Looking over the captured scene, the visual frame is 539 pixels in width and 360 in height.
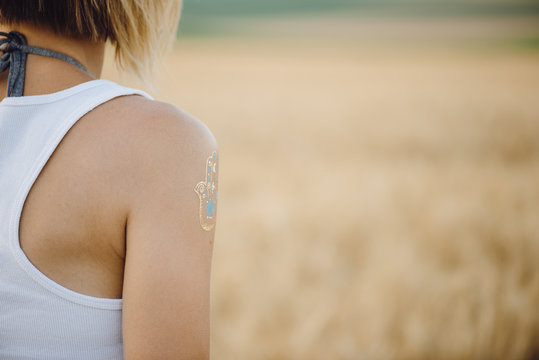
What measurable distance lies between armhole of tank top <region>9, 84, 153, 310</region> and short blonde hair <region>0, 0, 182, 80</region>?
0.17 m

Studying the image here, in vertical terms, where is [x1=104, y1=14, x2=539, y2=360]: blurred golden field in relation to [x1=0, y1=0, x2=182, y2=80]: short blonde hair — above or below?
below

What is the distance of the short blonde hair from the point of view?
0.80 meters

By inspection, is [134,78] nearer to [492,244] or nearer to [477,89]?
[492,244]

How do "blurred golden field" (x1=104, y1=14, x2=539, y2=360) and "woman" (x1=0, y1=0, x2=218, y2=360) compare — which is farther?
"blurred golden field" (x1=104, y1=14, x2=539, y2=360)

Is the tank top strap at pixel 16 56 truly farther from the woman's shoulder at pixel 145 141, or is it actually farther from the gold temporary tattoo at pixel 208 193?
the gold temporary tattoo at pixel 208 193

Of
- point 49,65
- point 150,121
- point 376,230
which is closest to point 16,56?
point 49,65

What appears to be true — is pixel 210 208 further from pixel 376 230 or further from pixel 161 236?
pixel 376 230

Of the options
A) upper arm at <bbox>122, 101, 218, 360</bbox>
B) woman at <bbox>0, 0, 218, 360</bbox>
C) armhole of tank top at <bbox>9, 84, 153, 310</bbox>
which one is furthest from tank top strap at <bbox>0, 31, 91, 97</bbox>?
upper arm at <bbox>122, 101, 218, 360</bbox>

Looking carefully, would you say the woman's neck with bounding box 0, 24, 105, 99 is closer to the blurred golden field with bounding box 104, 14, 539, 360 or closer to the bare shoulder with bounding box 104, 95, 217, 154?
the bare shoulder with bounding box 104, 95, 217, 154

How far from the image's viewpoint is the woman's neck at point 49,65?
797 millimetres

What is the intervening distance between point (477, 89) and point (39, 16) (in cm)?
1462

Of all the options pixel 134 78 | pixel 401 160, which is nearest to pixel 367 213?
pixel 401 160

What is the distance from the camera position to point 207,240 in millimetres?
787

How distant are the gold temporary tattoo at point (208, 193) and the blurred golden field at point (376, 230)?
15.5 inches
